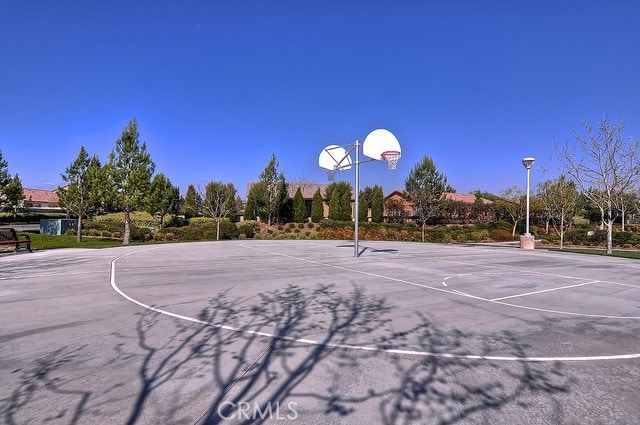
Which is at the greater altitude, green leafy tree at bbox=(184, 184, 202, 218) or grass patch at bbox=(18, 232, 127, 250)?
green leafy tree at bbox=(184, 184, 202, 218)

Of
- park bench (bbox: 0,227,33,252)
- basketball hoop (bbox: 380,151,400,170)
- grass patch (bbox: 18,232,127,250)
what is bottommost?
grass patch (bbox: 18,232,127,250)

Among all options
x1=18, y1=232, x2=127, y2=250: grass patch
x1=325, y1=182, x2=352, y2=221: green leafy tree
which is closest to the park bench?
x1=18, y1=232, x2=127, y2=250: grass patch

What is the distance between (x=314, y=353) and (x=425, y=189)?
1469 inches

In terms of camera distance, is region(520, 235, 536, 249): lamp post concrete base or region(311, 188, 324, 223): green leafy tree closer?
region(520, 235, 536, 249): lamp post concrete base

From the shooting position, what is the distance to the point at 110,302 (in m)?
7.23

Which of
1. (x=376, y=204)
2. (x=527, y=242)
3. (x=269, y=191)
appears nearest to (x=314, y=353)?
(x=527, y=242)

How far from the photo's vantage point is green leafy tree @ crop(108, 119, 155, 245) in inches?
1025

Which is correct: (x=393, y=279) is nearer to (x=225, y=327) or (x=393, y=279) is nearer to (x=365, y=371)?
(x=225, y=327)

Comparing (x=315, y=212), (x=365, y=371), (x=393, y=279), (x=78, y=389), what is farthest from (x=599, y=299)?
(x=315, y=212)

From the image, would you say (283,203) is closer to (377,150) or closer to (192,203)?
(192,203)

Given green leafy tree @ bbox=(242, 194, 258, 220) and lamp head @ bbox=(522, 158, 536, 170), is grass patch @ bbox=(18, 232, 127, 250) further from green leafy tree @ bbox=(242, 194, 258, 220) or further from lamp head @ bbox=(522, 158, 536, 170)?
lamp head @ bbox=(522, 158, 536, 170)

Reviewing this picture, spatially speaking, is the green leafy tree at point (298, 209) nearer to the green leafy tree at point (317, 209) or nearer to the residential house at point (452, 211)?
the green leafy tree at point (317, 209)

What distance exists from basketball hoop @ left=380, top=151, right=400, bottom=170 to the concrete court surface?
29.2 feet

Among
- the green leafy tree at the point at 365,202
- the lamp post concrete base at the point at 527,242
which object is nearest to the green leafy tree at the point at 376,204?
the green leafy tree at the point at 365,202
